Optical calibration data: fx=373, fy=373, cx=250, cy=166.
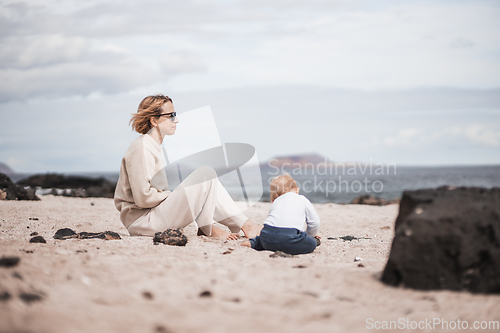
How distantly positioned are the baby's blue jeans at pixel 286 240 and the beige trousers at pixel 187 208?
84 centimetres

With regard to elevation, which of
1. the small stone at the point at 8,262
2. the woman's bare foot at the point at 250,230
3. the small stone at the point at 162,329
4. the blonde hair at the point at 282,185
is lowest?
the woman's bare foot at the point at 250,230

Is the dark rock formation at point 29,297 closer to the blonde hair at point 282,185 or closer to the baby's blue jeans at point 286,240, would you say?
the baby's blue jeans at point 286,240

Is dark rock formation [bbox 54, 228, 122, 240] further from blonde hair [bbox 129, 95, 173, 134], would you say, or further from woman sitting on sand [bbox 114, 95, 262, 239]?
blonde hair [bbox 129, 95, 173, 134]

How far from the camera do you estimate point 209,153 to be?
4.98 meters

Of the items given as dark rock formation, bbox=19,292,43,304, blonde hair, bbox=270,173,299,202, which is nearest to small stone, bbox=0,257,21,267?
dark rock formation, bbox=19,292,43,304

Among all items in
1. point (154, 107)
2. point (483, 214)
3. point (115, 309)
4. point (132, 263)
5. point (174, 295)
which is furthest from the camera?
point (154, 107)

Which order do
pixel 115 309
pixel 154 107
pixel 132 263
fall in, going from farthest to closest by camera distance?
pixel 154 107
pixel 132 263
pixel 115 309

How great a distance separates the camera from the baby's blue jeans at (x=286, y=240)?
160 inches

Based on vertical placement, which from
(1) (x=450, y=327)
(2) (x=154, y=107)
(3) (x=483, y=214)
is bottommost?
(1) (x=450, y=327)

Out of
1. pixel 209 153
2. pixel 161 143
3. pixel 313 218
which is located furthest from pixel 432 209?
pixel 161 143

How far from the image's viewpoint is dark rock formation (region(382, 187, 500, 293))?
251cm

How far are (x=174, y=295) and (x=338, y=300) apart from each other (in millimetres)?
1050

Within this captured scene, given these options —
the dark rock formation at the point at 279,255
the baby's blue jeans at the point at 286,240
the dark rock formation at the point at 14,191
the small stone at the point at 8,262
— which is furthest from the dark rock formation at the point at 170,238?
the dark rock formation at the point at 14,191

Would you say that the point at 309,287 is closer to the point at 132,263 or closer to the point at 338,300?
the point at 338,300
